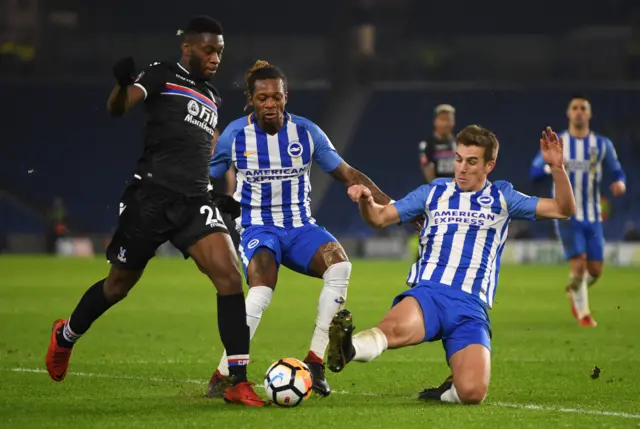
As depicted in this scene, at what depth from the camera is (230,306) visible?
20.8 feet

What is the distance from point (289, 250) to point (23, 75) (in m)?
31.7

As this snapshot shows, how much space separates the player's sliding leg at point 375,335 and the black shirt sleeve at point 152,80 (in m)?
1.61

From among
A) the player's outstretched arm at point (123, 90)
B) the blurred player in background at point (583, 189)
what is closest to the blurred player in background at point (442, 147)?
the blurred player in background at point (583, 189)

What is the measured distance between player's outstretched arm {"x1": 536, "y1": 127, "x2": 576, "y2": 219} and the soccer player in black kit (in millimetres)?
1799

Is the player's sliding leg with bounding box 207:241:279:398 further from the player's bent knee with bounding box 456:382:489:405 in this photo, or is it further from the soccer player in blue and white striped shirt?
the player's bent knee with bounding box 456:382:489:405

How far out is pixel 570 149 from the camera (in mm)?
12500

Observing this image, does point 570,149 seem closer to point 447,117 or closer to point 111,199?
point 447,117

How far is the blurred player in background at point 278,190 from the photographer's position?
7094 mm

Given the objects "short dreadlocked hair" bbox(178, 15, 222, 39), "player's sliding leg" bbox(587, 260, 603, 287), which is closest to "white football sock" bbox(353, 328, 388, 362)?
"short dreadlocked hair" bbox(178, 15, 222, 39)

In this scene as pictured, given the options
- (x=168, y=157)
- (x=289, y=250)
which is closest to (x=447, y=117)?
(x=289, y=250)

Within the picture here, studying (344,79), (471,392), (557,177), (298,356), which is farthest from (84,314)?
(344,79)

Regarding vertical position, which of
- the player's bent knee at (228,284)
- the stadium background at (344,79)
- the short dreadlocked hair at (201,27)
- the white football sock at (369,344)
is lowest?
the white football sock at (369,344)

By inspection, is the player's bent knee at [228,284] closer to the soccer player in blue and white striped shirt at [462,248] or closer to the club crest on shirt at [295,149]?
the soccer player in blue and white striped shirt at [462,248]

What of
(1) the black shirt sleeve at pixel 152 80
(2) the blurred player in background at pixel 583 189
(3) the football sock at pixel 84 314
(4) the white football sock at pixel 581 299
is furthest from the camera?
(2) the blurred player in background at pixel 583 189
